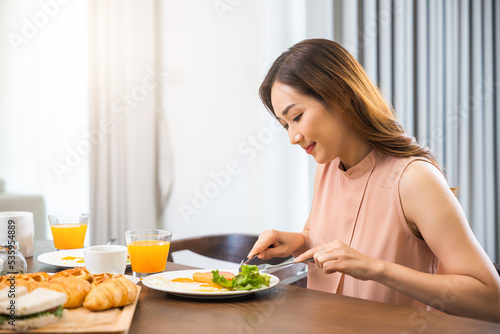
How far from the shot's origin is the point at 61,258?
1.42 metres

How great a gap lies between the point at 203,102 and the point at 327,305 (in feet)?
7.85

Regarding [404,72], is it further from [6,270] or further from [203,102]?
[6,270]

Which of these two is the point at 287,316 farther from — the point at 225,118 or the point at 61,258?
the point at 225,118

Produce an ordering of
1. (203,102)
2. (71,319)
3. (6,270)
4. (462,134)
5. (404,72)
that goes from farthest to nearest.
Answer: (462,134), (404,72), (203,102), (6,270), (71,319)

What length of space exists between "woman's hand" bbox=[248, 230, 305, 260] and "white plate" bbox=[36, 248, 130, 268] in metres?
0.36

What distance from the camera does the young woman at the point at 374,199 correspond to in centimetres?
116

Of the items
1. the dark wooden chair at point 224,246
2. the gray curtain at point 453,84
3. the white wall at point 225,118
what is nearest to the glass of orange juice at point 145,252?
the dark wooden chair at point 224,246

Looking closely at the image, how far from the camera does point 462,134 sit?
151 inches

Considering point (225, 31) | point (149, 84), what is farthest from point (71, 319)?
point (225, 31)

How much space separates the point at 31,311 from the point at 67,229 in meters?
0.77

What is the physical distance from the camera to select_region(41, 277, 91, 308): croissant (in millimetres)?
896

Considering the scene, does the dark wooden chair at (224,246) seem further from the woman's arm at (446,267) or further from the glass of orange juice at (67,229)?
the woman's arm at (446,267)

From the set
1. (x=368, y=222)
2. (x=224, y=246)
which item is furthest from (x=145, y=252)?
(x=224, y=246)

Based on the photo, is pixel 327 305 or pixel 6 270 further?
pixel 6 270
